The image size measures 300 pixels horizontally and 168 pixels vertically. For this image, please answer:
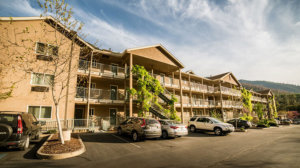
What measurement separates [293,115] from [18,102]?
74.4 meters

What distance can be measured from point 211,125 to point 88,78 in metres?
13.6

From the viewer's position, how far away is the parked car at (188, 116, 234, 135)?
1320 centimetres

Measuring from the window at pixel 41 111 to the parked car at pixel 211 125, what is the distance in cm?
1412

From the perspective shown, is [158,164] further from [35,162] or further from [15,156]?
[15,156]

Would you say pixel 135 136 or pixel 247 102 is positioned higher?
pixel 247 102

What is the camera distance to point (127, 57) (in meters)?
17.5

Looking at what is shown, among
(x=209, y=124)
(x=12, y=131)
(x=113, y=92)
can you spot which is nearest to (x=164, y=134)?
(x=209, y=124)

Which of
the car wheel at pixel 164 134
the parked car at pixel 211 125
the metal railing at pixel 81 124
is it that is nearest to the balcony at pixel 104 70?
the metal railing at pixel 81 124

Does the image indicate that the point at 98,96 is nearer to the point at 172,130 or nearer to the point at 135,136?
the point at 135,136

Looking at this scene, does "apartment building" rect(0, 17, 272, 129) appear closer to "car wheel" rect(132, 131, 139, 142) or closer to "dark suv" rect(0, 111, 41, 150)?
"dark suv" rect(0, 111, 41, 150)

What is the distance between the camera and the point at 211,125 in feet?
46.1

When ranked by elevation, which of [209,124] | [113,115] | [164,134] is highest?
[113,115]

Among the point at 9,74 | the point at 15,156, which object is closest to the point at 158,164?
the point at 15,156

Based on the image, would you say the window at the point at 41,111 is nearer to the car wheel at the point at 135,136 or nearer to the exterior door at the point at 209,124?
the car wheel at the point at 135,136
